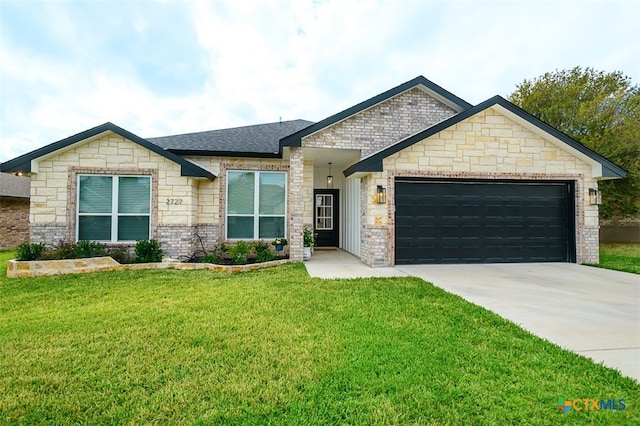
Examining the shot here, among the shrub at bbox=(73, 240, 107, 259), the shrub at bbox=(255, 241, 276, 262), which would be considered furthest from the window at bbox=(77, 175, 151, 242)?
the shrub at bbox=(255, 241, 276, 262)

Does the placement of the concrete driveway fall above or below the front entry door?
below

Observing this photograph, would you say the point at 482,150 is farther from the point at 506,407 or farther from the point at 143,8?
the point at 143,8

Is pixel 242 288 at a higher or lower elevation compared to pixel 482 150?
lower

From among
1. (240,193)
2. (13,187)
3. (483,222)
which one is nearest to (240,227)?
(240,193)

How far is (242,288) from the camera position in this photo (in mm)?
5699

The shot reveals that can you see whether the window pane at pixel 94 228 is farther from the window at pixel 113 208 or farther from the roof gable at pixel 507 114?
the roof gable at pixel 507 114

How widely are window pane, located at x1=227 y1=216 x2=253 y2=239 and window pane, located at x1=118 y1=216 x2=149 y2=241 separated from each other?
241cm

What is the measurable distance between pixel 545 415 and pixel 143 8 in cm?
1423

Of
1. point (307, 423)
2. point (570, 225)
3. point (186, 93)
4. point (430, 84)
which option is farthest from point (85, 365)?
point (186, 93)

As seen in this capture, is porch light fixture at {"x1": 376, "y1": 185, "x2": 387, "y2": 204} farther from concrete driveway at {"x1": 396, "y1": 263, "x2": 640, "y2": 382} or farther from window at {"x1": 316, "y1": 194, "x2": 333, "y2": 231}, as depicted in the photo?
window at {"x1": 316, "y1": 194, "x2": 333, "y2": 231}

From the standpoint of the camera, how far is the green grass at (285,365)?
217cm

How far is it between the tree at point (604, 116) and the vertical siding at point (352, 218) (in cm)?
1288

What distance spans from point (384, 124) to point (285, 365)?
8116mm

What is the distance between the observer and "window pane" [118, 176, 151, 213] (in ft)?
27.7
